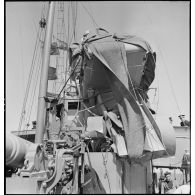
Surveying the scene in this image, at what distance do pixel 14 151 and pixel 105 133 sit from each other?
62.4 inches

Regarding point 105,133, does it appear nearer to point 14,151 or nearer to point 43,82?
point 14,151

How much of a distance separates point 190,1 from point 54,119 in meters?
2.87

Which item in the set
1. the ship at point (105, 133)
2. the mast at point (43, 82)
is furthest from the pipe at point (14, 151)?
the mast at point (43, 82)

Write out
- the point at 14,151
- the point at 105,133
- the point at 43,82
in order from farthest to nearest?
the point at 43,82
the point at 105,133
the point at 14,151

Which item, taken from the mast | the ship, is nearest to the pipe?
the ship

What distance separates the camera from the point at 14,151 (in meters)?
2.55

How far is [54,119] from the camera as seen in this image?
4359mm

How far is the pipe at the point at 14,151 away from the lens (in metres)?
2.48

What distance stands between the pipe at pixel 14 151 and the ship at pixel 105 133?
0.02 meters

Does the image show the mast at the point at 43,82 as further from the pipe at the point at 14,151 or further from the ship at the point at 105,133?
the pipe at the point at 14,151

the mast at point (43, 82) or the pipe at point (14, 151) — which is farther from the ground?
the mast at point (43, 82)

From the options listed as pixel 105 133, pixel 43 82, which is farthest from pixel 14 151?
pixel 43 82

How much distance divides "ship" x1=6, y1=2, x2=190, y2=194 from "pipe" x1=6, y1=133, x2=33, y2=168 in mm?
17
